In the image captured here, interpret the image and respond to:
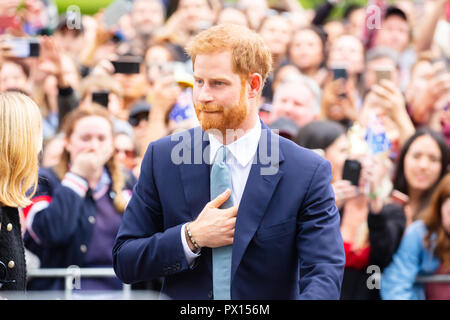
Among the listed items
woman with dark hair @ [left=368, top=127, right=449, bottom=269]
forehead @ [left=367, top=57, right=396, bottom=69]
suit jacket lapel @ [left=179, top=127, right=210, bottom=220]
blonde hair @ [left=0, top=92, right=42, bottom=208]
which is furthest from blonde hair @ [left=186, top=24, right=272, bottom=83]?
forehead @ [left=367, top=57, right=396, bottom=69]

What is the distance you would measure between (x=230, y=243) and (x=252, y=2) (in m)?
6.64

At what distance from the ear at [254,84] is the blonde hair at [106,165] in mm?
2218

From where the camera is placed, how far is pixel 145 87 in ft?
23.6

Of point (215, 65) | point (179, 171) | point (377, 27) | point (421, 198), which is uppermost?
point (377, 27)

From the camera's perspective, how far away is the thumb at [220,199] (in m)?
2.83

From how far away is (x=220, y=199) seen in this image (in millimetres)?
2844

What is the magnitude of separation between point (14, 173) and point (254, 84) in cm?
100

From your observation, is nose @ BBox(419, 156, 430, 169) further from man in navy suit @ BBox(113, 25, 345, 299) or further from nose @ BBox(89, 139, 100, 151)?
man in navy suit @ BBox(113, 25, 345, 299)

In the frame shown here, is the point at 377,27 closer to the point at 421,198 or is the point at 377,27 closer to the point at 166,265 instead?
the point at 421,198

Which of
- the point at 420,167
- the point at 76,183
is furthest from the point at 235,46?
the point at 420,167

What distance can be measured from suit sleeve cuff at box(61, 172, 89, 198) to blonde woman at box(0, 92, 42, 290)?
1.64 meters

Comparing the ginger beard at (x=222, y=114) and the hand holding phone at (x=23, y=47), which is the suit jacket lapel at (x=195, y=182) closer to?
the ginger beard at (x=222, y=114)

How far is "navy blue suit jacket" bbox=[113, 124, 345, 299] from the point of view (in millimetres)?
2832
